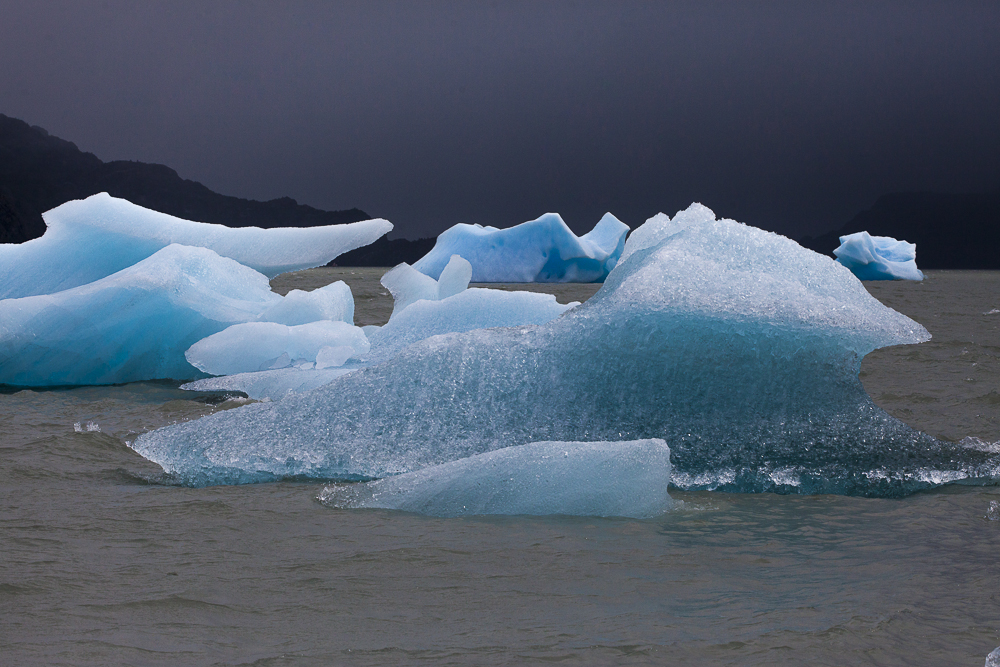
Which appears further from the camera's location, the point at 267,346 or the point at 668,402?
the point at 267,346

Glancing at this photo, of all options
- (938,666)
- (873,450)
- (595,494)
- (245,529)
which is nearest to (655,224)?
(873,450)

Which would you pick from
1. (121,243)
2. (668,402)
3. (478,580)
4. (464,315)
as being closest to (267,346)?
(464,315)

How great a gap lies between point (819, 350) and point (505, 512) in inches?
58.2

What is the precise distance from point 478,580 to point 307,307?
507 cm

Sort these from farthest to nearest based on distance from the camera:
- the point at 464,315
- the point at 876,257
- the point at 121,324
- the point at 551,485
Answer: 1. the point at 876,257
2. the point at 121,324
3. the point at 464,315
4. the point at 551,485

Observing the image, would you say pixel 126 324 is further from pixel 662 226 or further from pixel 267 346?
pixel 662 226

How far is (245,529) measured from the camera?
2496 millimetres

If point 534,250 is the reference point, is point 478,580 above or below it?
below

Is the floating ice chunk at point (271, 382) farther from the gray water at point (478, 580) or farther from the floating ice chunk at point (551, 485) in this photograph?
the floating ice chunk at point (551, 485)

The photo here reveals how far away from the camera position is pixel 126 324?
595cm

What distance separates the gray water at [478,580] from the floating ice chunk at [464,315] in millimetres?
2708

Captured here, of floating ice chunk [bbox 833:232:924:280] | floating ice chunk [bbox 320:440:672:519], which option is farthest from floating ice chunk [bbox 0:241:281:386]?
floating ice chunk [bbox 833:232:924:280]

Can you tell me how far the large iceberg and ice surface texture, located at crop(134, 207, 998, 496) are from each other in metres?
2.50

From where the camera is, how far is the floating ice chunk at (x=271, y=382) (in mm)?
5012
